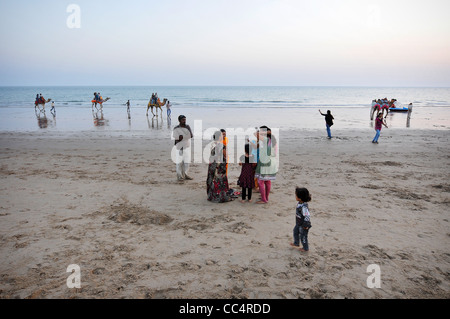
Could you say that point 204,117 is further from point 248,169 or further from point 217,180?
point 248,169

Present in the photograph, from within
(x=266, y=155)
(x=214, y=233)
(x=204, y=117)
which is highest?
(x=204, y=117)

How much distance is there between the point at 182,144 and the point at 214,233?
3.38m

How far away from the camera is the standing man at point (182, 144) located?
7684 millimetres

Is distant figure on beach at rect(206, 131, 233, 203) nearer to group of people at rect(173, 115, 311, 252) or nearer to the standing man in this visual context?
group of people at rect(173, 115, 311, 252)

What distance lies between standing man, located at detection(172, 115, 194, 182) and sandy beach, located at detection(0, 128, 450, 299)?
18.8 inches

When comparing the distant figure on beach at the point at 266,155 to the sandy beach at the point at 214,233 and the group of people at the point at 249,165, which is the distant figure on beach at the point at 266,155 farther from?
the sandy beach at the point at 214,233

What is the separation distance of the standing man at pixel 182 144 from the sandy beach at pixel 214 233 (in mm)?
478

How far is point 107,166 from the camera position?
389 inches

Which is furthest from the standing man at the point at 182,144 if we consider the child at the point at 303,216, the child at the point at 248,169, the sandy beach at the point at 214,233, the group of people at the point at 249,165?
the child at the point at 303,216

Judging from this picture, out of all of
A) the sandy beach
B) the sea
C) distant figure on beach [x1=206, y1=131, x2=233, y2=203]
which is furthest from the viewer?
the sea

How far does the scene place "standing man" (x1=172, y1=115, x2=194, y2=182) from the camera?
25.2ft

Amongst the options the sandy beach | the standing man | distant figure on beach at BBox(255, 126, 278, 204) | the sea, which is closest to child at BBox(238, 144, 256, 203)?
distant figure on beach at BBox(255, 126, 278, 204)

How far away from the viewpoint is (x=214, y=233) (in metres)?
5.13

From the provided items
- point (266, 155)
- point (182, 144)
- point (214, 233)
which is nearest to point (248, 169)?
point (266, 155)
